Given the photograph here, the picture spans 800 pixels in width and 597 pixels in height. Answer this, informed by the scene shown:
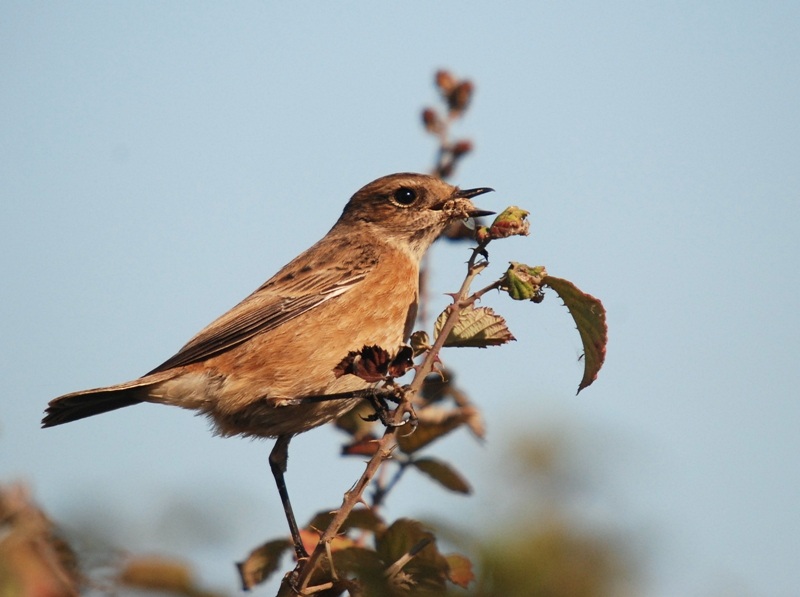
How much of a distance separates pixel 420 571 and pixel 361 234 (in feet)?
14.0

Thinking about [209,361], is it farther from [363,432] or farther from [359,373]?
[359,373]

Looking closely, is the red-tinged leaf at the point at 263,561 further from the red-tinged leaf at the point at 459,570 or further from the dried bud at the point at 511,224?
the dried bud at the point at 511,224

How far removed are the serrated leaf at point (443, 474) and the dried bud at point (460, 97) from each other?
8.33 ft

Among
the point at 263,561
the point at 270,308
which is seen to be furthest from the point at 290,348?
the point at 263,561

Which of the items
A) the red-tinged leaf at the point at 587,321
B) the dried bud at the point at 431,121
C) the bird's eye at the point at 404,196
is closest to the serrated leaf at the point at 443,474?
the red-tinged leaf at the point at 587,321

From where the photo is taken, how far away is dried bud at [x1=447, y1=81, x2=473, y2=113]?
615 centimetres

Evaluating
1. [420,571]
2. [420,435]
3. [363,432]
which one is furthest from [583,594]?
[363,432]

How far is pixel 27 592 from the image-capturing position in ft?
6.78

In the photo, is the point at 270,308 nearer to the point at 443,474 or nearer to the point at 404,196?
the point at 404,196

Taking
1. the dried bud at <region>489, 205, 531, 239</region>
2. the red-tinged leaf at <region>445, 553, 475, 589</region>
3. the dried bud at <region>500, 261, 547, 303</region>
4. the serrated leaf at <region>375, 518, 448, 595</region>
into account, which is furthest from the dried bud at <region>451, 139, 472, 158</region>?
the red-tinged leaf at <region>445, 553, 475, 589</region>

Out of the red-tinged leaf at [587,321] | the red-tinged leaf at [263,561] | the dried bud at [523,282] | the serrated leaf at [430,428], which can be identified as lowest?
the red-tinged leaf at [263,561]

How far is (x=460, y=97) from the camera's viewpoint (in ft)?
20.2

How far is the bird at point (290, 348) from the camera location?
595cm

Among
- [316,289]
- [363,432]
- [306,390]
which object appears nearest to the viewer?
[363,432]
